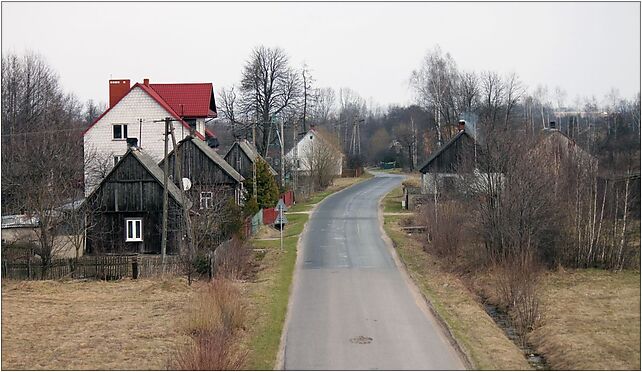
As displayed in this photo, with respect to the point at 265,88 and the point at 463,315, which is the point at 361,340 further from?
the point at 265,88

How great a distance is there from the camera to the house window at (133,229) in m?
30.2

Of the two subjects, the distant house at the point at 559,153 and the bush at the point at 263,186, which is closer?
the distant house at the point at 559,153

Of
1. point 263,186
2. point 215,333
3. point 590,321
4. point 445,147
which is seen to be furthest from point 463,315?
point 445,147

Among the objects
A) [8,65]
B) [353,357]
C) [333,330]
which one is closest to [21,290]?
[333,330]

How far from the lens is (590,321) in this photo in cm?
1728

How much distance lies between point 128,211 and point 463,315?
1741cm

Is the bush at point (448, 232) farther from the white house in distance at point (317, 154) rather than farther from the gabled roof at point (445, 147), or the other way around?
the white house in distance at point (317, 154)

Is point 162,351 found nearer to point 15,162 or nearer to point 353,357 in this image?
point 353,357

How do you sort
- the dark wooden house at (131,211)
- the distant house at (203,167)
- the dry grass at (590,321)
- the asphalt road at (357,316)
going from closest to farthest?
the asphalt road at (357,316), the dry grass at (590,321), the dark wooden house at (131,211), the distant house at (203,167)

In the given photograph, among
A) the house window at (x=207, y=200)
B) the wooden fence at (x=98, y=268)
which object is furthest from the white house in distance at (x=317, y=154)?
the wooden fence at (x=98, y=268)

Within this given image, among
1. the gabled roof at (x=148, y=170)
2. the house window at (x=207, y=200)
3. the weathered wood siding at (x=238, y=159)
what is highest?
the weathered wood siding at (x=238, y=159)

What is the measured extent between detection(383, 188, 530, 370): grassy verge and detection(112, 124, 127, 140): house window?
24.2m

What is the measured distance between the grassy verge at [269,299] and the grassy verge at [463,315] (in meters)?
4.09

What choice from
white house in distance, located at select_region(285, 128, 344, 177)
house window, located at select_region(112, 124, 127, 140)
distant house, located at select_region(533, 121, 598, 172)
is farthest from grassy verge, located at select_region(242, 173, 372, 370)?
white house in distance, located at select_region(285, 128, 344, 177)
